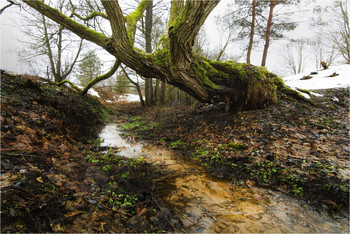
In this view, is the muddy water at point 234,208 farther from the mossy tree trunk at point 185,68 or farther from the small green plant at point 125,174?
the mossy tree trunk at point 185,68

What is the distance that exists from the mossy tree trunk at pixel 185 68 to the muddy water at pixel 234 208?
279 centimetres

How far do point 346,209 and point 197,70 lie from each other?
13.0ft

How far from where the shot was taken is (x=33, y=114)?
11.0 ft

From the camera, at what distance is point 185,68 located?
4.25 metres

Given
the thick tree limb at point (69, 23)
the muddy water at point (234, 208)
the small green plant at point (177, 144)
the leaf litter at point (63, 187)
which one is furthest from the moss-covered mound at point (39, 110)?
the muddy water at point (234, 208)

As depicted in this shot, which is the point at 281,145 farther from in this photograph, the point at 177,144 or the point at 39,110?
the point at 39,110

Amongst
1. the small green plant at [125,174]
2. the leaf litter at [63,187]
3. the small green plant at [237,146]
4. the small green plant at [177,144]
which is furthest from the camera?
the small green plant at [177,144]

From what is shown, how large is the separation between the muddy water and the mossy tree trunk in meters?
2.79

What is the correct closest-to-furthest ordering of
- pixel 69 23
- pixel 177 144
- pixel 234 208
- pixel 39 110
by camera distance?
1. pixel 234 208
2. pixel 39 110
3. pixel 177 144
4. pixel 69 23

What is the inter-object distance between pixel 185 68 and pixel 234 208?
3483mm

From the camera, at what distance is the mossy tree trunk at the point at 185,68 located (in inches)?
162

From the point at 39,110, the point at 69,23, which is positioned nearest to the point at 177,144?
the point at 39,110

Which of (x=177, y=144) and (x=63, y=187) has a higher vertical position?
(x=63, y=187)

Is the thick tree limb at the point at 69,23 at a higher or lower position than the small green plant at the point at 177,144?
higher
